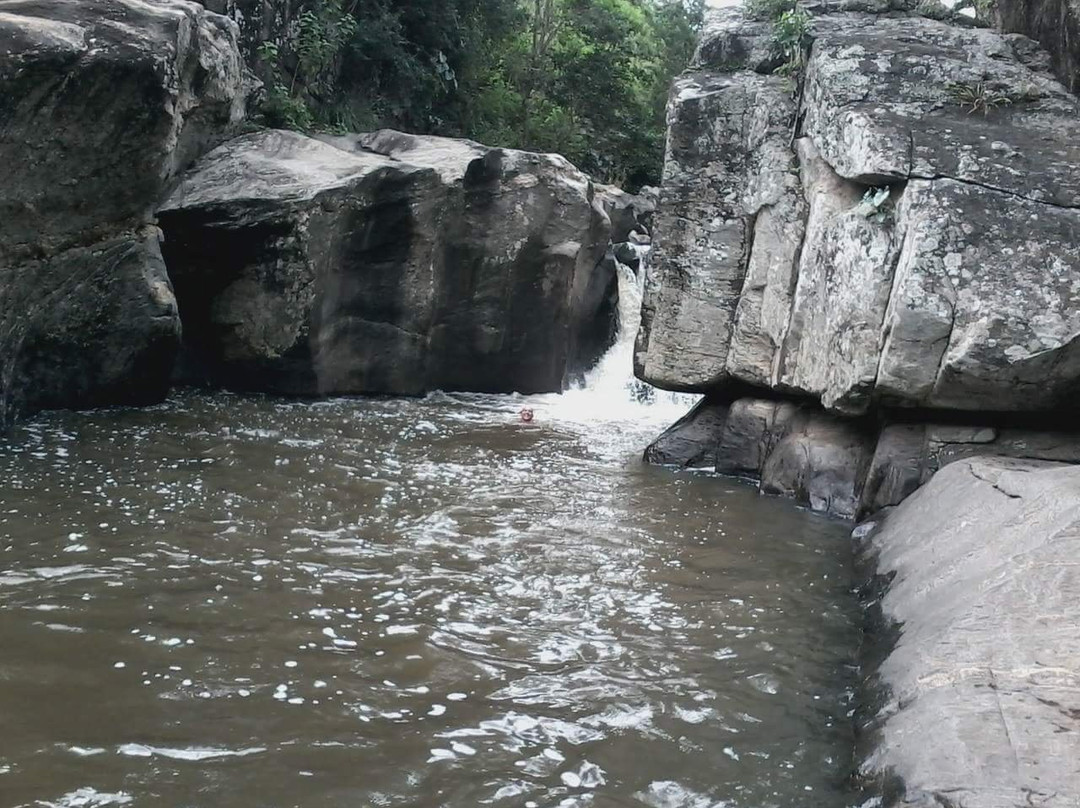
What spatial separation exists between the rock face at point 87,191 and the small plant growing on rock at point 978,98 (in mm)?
6250

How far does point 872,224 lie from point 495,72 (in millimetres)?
14202

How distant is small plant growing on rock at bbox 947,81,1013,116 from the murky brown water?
3289 millimetres

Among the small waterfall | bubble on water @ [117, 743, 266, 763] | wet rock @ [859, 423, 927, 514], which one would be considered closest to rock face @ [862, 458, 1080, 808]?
wet rock @ [859, 423, 927, 514]

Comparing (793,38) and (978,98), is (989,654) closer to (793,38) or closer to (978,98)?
(978,98)

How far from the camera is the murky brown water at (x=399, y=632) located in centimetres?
354

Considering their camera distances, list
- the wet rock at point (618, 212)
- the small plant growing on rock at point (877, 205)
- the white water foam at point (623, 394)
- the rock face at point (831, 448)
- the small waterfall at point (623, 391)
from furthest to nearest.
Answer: the wet rock at point (618, 212), the small waterfall at point (623, 391), the white water foam at point (623, 394), the small plant growing on rock at point (877, 205), the rock face at point (831, 448)

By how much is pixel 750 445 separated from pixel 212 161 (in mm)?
6063

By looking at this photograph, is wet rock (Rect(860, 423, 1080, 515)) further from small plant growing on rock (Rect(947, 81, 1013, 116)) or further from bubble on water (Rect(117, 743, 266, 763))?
bubble on water (Rect(117, 743, 266, 763))

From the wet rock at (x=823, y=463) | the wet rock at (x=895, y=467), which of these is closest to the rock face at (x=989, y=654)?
the wet rock at (x=895, y=467)

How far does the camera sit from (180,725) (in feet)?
12.1

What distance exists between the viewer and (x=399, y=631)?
4684 mm

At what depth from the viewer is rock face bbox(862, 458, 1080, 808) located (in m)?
3.08

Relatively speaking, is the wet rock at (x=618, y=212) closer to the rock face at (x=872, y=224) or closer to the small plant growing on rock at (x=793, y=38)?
the rock face at (x=872, y=224)

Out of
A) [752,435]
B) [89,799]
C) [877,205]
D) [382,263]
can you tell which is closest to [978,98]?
[877,205]
